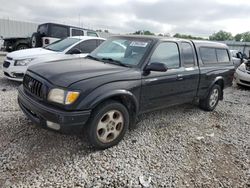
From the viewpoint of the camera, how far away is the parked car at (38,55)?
579 cm

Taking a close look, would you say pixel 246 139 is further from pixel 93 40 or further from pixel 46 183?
pixel 93 40

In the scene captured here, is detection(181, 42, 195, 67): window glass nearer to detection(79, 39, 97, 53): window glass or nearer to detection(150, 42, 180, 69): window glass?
detection(150, 42, 180, 69): window glass

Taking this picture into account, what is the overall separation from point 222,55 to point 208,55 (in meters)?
0.79

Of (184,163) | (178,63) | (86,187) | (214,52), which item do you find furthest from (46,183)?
(214,52)

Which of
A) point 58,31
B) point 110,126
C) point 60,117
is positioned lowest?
point 110,126

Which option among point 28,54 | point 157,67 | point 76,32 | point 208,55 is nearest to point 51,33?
point 76,32

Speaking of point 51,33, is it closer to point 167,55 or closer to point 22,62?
point 22,62

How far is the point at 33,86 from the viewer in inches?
120

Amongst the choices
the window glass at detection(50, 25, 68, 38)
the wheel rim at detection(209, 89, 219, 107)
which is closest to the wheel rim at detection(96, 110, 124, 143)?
the wheel rim at detection(209, 89, 219, 107)

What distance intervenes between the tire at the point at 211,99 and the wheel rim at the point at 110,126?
2.75 m

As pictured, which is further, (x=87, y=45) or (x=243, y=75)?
(x=243, y=75)

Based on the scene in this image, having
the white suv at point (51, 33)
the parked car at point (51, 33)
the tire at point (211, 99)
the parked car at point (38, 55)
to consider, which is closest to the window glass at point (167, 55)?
the tire at point (211, 99)

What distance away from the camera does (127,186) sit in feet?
8.22

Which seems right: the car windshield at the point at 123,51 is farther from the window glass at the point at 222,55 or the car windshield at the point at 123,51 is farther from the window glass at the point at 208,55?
the window glass at the point at 222,55
